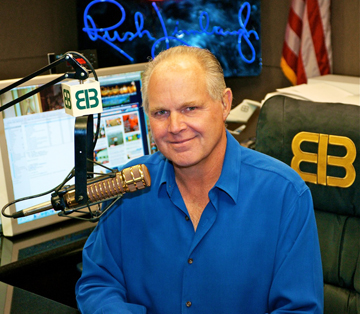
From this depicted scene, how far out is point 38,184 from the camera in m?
1.66

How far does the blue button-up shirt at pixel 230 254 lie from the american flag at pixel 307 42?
1169mm

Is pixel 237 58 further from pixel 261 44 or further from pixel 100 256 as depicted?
→ pixel 100 256

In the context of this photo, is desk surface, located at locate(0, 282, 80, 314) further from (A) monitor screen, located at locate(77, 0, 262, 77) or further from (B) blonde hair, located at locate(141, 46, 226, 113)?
(A) monitor screen, located at locate(77, 0, 262, 77)

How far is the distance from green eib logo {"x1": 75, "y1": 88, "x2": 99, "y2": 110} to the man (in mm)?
289

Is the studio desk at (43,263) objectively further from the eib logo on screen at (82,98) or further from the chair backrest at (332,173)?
the chair backrest at (332,173)

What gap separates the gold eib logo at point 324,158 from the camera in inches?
57.3

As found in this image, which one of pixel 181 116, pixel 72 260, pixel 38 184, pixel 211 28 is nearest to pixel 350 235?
pixel 181 116

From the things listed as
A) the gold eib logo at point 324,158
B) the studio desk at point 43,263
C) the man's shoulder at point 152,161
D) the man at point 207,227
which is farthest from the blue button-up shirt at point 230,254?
the gold eib logo at point 324,158

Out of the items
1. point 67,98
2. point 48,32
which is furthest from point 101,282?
point 48,32

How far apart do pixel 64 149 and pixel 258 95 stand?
4.21 feet

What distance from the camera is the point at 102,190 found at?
911 mm

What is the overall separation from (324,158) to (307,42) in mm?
966
